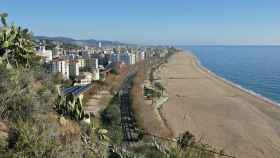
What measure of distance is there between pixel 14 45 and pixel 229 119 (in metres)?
23.0

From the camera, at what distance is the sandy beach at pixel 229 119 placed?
68.4ft

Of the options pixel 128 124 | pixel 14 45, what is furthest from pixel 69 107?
pixel 128 124

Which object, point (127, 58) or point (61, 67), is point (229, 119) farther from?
point (127, 58)

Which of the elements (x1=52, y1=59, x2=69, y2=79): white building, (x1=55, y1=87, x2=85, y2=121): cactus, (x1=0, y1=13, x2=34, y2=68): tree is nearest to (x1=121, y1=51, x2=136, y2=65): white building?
(x1=52, y1=59, x2=69, y2=79): white building

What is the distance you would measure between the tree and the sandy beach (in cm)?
1004

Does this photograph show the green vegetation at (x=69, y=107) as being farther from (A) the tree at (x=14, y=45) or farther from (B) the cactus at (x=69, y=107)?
(A) the tree at (x=14, y=45)

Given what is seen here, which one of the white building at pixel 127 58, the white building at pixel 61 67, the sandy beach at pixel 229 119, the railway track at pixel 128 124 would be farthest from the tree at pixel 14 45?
the white building at pixel 127 58

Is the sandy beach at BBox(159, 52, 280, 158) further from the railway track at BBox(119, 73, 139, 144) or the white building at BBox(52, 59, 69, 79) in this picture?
the white building at BBox(52, 59, 69, 79)

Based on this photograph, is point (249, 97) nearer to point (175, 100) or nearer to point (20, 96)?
point (175, 100)

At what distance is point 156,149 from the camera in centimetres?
781

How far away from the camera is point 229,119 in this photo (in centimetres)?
2861

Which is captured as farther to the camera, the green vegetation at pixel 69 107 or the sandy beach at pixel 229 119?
the sandy beach at pixel 229 119

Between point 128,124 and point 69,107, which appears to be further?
point 128,124

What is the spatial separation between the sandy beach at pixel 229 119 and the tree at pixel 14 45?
10.0m
